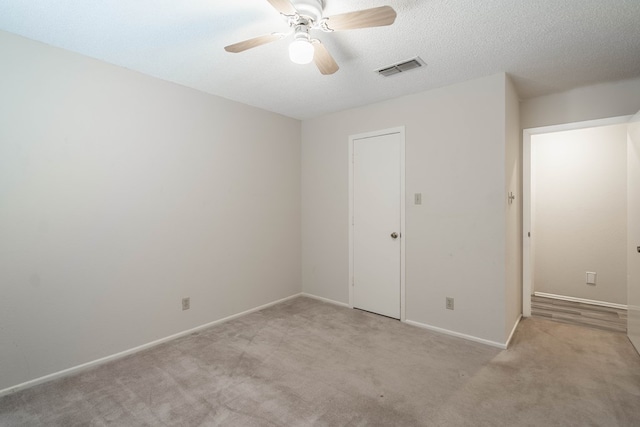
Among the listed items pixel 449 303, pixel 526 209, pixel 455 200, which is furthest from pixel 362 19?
pixel 526 209

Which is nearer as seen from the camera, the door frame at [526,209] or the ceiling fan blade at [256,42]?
the ceiling fan blade at [256,42]

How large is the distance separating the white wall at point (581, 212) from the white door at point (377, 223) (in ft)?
7.83

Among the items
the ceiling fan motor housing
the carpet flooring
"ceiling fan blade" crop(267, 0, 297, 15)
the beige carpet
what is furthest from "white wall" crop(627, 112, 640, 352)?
"ceiling fan blade" crop(267, 0, 297, 15)

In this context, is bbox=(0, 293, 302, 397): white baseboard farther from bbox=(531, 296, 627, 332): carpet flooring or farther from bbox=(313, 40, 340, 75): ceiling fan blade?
bbox=(531, 296, 627, 332): carpet flooring

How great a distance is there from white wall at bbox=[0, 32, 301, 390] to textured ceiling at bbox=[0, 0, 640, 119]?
11.7 inches

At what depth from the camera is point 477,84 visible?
9.27ft

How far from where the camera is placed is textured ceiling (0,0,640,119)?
182cm

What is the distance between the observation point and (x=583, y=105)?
9.86 feet

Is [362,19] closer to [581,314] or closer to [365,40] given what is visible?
[365,40]

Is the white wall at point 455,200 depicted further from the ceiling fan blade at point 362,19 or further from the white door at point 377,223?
Result: the ceiling fan blade at point 362,19

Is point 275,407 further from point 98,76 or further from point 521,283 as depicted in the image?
point 521,283

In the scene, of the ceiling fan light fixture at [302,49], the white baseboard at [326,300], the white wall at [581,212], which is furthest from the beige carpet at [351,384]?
the ceiling fan light fixture at [302,49]

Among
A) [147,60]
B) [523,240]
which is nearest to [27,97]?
[147,60]

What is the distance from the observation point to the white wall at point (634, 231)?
2564 millimetres
